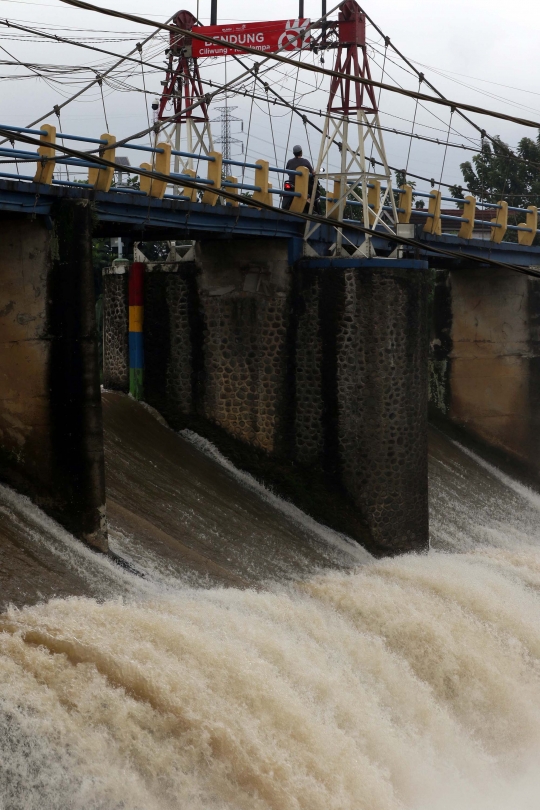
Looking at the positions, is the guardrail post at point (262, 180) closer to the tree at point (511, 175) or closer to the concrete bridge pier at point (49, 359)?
the concrete bridge pier at point (49, 359)

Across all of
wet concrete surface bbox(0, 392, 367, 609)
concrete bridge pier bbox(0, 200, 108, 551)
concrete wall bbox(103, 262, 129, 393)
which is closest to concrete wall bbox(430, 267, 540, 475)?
wet concrete surface bbox(0, 392, 367, 609)

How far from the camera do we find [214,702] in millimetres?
11852

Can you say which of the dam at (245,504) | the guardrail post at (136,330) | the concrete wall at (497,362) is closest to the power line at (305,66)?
the dam at (245,504)

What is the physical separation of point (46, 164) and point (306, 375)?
6.94 m

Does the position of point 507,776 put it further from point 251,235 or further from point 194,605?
point 251,235

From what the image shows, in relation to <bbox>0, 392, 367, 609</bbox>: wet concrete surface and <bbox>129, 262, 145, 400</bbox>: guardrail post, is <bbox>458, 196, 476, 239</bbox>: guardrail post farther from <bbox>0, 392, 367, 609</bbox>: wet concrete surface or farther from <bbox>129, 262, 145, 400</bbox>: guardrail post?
<bbox>0, 392, 367, 609</bbox>: wet concrete surface

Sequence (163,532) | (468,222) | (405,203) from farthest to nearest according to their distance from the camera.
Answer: (468,222)
(405,203)
(163,532)

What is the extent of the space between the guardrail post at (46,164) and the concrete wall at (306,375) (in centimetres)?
595

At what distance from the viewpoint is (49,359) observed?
635 inches

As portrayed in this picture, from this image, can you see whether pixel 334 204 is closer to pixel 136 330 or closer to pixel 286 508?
pixel 136 330

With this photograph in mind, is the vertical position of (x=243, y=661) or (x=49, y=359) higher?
(x=49, y=359)

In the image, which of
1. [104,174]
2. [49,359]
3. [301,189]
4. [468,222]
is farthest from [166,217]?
[468,222]

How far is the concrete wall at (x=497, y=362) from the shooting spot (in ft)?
92.6

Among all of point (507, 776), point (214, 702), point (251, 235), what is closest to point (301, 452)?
point (251, 235)
